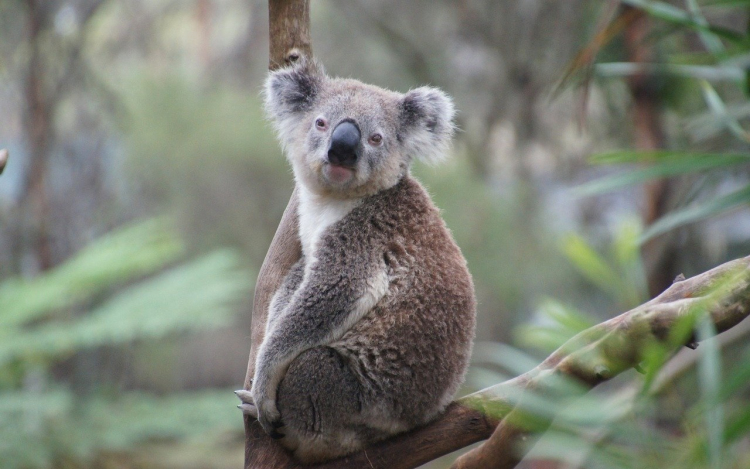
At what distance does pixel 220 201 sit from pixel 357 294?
25.9ft

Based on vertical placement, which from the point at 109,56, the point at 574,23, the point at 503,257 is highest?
the point at 109,56

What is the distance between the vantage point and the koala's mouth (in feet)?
10.1

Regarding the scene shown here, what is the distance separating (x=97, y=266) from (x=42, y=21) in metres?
3.68

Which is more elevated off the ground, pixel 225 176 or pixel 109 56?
pixel 109 56

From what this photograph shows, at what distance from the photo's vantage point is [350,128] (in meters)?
3.08

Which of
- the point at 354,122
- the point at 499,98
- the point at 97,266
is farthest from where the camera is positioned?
the point at 499,98

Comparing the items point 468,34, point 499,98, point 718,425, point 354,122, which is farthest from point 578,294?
point 718,425

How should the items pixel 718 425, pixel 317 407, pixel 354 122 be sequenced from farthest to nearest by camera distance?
→ pixel 354 122 → pixel 317 407 → pixel 718 425

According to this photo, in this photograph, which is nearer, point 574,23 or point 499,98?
point 574,23

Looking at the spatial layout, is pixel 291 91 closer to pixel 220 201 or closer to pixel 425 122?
pixel 425 122

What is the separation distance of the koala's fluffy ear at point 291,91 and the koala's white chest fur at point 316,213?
0.38m

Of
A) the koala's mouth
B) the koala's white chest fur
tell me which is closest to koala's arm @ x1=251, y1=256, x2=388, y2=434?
the koala's white chest fur

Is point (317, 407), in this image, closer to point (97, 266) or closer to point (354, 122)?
point (354, 122)

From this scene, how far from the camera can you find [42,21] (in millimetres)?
8453
